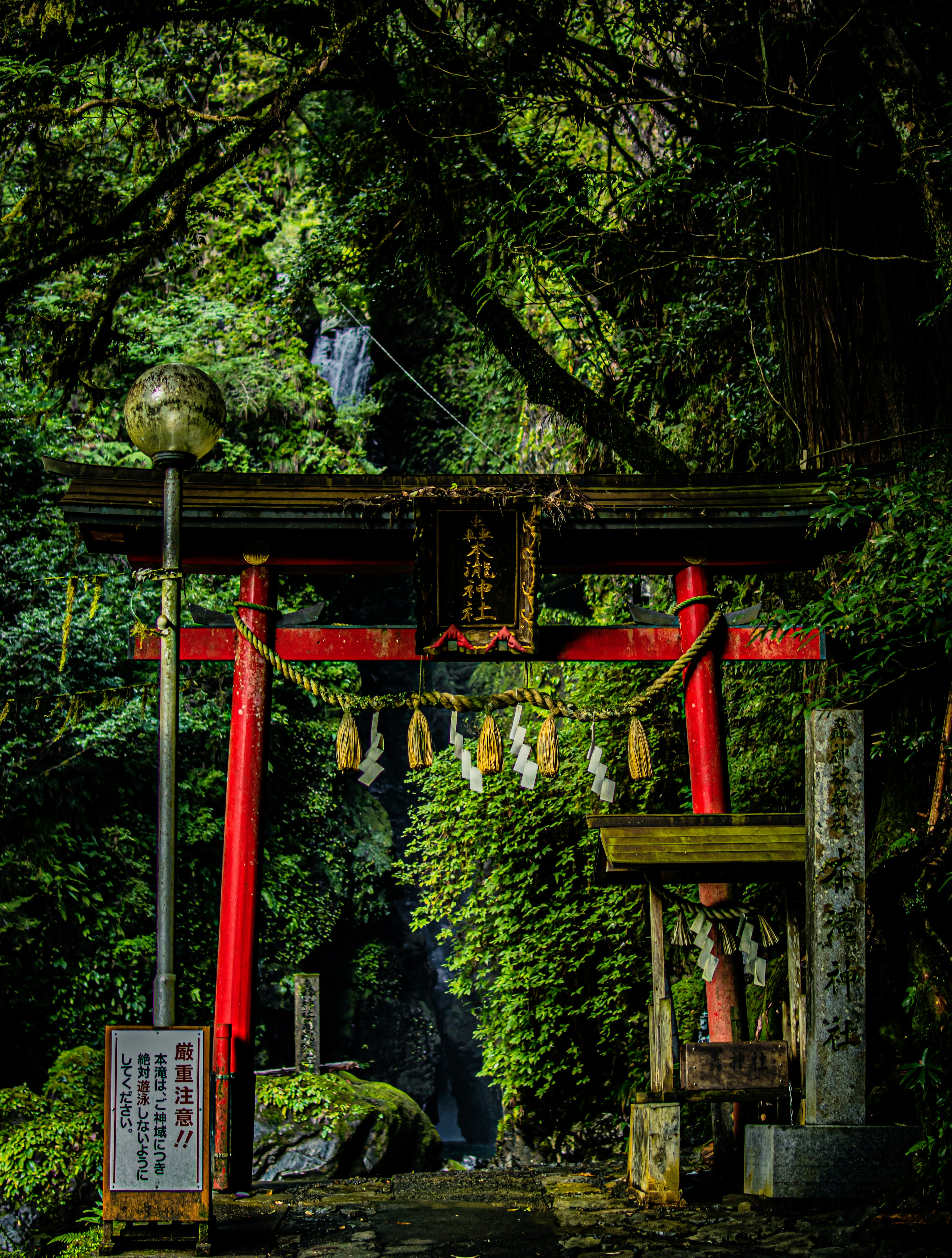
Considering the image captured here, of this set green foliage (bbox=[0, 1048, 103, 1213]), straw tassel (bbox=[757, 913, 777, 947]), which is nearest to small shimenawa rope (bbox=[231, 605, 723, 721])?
straw tassel (bbox=[757, 913, 777, 947])

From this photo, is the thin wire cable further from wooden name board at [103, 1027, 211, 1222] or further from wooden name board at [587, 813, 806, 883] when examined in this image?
wooden name board at [103, 1027, 211, 1222]

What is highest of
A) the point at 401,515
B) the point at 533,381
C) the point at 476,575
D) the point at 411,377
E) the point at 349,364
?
the point at 349,364

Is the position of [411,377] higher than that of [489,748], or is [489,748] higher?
[411,377]

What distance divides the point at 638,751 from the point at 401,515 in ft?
7.87

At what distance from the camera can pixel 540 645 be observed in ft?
25.2

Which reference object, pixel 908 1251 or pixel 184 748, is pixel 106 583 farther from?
pixel 908 1251

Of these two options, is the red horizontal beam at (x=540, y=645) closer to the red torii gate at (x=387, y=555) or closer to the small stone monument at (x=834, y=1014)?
the red torii gate at (x=387, y=555)

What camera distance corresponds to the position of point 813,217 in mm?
8055

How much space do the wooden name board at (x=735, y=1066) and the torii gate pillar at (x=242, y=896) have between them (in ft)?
8.51

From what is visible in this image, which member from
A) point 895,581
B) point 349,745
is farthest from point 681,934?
point 349,745

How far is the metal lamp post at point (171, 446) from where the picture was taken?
16.8 ft

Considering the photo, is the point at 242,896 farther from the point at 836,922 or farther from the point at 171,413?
the point at 836,922

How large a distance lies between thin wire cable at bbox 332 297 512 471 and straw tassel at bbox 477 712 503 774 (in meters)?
11.9

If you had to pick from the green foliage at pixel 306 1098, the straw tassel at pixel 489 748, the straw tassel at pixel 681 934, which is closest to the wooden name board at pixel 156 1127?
the straw tassel at pixel 681 934
